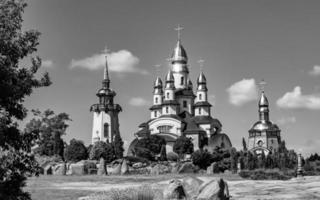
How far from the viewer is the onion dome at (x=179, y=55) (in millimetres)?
124875

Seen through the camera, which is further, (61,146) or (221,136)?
(221,136)

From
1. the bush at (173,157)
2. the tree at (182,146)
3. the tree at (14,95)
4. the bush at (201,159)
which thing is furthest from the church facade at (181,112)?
the tree at (14,95)

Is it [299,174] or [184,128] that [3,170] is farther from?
[184,128]

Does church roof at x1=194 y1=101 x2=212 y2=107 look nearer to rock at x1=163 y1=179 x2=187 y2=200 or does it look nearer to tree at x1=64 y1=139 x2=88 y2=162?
tree at x1=64 y1=139 x2=88 y2=162

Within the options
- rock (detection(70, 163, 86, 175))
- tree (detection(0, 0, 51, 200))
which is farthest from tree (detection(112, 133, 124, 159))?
tree (detection(0, 0, 51, 200))

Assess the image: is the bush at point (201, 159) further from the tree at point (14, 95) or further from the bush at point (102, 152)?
the tree at point (14, 95)

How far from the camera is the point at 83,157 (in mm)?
90375

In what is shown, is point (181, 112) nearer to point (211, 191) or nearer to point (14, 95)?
point (211, 191)

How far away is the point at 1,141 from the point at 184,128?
102 metres

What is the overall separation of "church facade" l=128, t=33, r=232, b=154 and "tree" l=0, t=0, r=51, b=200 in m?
93.3

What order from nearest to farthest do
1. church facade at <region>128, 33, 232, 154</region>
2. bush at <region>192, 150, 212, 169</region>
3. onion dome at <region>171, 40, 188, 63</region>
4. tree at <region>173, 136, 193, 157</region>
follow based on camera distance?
bush at <region>192, 150, 212, 169</region>
tree at <region>173, 136, 193, 157</region>
church facade at <region>128, 33, 232, 154</region>
onion dome at <region>171, 40, 188, 63</region>

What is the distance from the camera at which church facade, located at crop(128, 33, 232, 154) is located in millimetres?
109375

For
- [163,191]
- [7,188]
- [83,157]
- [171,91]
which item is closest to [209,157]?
[83,157]

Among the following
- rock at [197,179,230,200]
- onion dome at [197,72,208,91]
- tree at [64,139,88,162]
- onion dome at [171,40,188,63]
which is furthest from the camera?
onion dome at [171,40,188,63]
